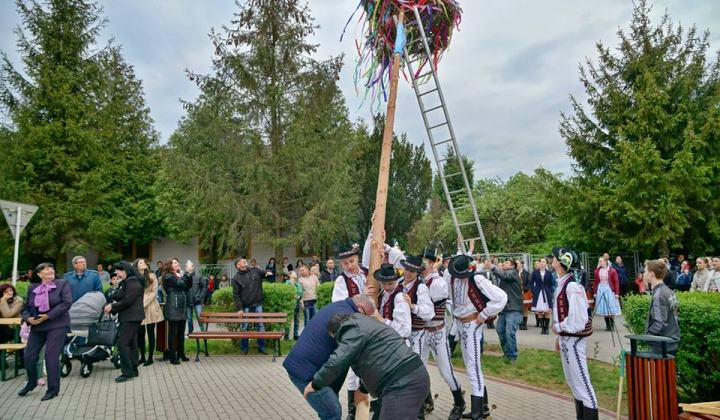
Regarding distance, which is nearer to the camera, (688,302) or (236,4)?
(688,302)

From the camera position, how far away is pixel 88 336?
921 cm

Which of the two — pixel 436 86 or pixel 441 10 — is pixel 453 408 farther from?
pixel 441 10

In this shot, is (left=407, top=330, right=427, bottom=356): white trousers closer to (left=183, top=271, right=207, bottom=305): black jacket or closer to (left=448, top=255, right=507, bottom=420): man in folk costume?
(left=448, top=255, right=507, bottom=420): man in folk costume

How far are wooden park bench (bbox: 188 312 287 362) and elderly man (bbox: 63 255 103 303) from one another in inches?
82.6

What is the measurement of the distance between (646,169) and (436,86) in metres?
15.1

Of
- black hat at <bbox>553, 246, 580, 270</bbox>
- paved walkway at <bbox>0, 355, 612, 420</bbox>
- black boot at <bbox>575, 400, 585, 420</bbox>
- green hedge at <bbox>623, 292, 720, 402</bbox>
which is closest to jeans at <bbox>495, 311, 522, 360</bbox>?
paved walkway at <bbox>0, 355, 612, 420</bbox>

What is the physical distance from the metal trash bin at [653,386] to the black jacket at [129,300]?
24.1 feet

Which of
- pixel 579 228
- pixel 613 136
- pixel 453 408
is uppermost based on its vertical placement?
pixel 613 136

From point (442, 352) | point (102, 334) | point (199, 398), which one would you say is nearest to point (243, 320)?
point (102, 334)

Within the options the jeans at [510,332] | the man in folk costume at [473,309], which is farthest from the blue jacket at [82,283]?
the jeans at [510,332]

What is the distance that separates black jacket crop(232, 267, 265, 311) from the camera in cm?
1123

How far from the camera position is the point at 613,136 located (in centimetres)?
2177

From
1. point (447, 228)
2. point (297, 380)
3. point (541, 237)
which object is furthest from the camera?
point (447, 228)

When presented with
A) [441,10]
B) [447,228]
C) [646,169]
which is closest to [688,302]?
[441,10]
